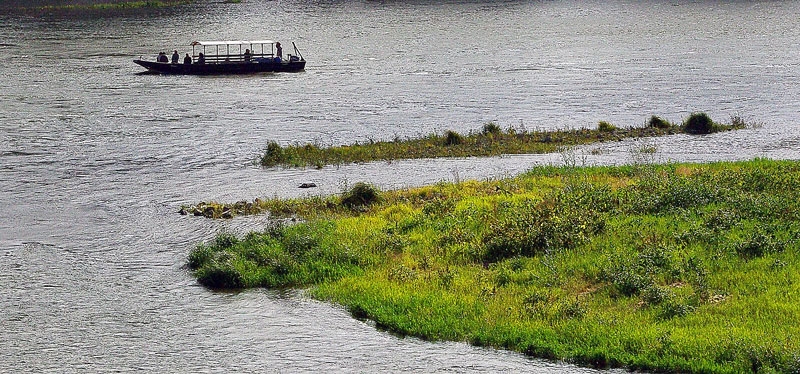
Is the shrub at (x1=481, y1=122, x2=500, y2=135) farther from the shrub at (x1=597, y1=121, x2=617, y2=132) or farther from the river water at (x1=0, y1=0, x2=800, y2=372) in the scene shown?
the shrub at (x1=597, y1=121, x2=617, y2=132)

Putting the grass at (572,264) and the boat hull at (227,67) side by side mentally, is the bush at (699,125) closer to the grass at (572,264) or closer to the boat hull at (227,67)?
the grass at (572,264)

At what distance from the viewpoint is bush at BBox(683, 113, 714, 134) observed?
5612cm

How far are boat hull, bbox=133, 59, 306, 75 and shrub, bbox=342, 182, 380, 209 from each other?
168 feet

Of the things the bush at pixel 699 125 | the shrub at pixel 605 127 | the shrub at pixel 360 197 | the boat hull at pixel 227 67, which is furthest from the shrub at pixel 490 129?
the boat hull at pixel 227 67

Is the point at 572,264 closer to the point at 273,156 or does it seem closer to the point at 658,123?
the point at 273,156

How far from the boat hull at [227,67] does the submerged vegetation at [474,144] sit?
35.8 metres

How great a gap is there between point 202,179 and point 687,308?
89.0 feet

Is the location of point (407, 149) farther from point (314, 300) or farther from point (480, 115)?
point (314, 300)

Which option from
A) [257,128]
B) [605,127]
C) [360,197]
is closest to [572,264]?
[360,197]

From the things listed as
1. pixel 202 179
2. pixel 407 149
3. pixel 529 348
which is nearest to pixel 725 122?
pixel 407 149

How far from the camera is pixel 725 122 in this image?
196 feet

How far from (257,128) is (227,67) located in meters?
28.9

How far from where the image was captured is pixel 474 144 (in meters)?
52.6

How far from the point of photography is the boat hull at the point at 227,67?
8700 cm
